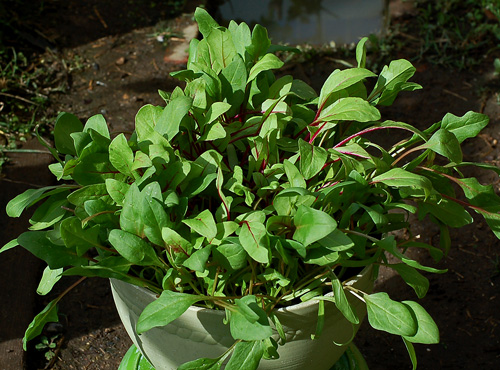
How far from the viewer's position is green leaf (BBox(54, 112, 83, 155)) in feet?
4.97

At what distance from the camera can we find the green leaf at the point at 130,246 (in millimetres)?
1288

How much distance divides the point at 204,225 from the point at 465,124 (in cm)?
66

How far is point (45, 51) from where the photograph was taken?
344 centimetres

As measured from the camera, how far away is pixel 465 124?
151 cm

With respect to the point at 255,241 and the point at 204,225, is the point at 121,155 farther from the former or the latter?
the point at 255,241

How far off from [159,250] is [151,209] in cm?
18

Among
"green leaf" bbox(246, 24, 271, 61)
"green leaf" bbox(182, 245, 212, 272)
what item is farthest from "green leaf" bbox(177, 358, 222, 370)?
"green leaf" bbox(246, 24, 271, 61)

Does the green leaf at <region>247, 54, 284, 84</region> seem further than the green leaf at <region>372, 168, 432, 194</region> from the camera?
Yes

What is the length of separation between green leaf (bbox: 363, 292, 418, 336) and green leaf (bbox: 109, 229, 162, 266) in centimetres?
46

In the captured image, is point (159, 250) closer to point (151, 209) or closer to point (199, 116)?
point (151, 209)

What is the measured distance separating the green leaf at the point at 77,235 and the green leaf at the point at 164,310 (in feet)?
0.66

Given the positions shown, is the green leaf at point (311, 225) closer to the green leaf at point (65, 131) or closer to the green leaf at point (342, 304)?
the green leaf at point (342, 304)

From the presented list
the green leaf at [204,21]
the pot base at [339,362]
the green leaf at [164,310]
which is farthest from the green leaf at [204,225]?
the pot base at [339,362]

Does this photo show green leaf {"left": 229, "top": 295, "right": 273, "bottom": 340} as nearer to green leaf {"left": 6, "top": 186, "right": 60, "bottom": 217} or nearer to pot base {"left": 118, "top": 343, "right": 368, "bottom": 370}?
green leaf {"left": 6, "top": 186, "right": 60, "bottom": 217}
